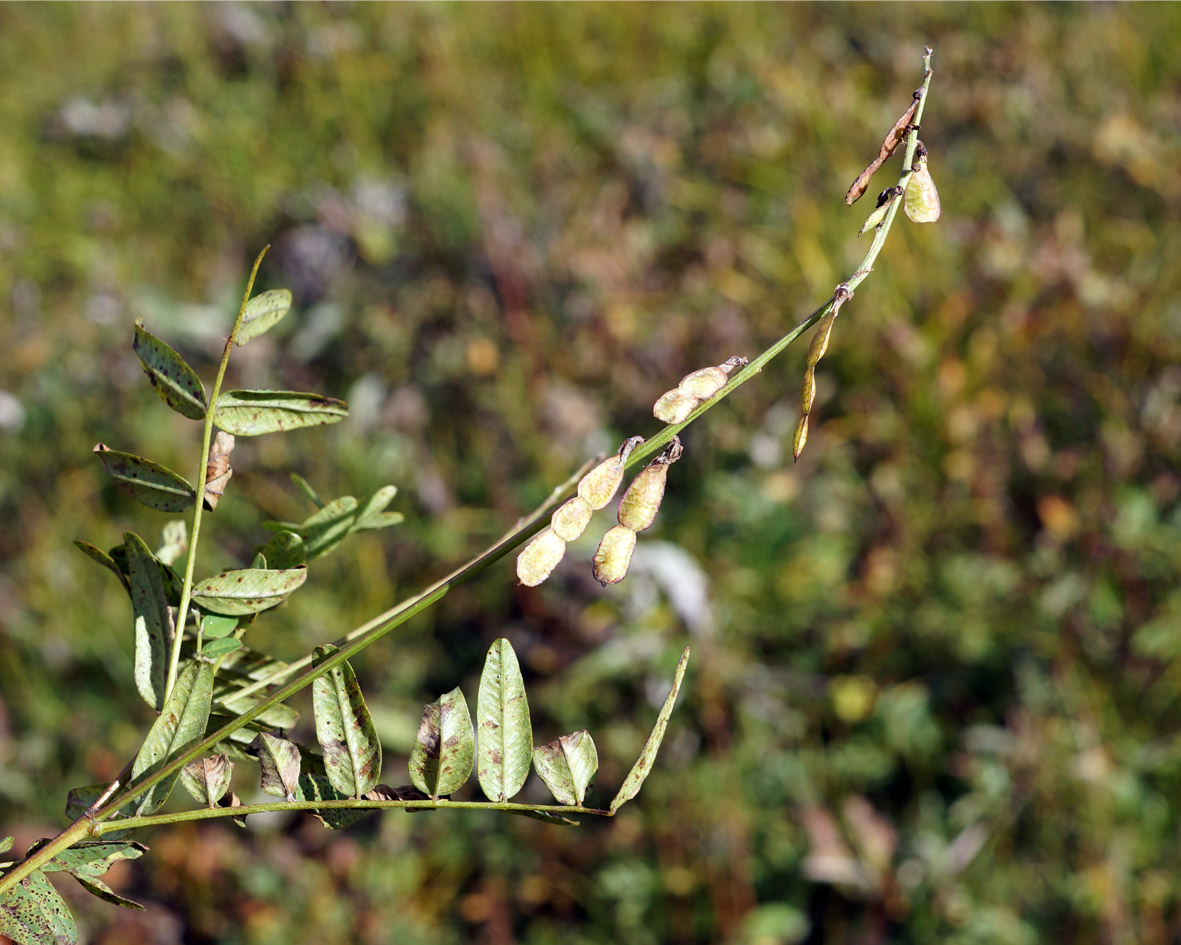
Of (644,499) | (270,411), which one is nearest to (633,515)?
(644,499)

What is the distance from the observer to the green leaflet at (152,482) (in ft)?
1.79

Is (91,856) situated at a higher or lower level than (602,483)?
lower

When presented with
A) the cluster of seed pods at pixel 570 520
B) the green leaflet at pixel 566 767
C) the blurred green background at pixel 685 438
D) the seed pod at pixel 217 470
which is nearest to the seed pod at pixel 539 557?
the cluster of seed pods at pixel 570 520

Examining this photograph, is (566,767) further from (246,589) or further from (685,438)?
(685,438)

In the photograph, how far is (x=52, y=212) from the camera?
289 cm

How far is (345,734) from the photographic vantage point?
0.49 m

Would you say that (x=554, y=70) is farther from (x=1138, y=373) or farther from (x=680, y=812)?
(x=680, y=812)

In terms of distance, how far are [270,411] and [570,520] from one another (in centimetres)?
23

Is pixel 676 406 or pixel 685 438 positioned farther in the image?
pixel 685 438

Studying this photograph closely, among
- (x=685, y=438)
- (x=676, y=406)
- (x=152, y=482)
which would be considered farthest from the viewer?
(x=685, y=438)

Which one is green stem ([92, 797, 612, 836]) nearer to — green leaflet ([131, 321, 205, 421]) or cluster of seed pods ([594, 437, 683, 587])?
cluster of seed pods ([594, 437, 683, 587])

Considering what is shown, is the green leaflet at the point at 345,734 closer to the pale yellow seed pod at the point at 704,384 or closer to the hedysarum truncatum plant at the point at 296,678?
the hedysarum truncatum plant at the point at 296,678

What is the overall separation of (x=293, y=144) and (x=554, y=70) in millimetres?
838

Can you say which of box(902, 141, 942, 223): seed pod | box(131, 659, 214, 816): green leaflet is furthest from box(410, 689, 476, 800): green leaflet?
box(902, 141, 942, 223): seed pod
